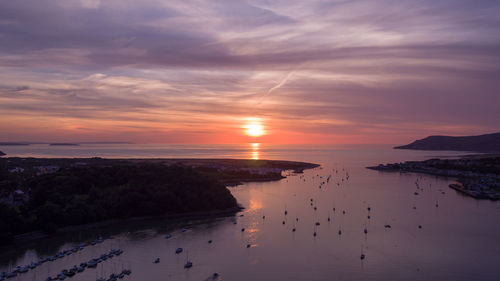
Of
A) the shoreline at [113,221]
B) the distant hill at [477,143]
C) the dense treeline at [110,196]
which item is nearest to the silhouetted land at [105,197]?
the dense treeline at [110,196]

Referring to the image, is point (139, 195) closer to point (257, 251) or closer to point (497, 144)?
point (257, 251)

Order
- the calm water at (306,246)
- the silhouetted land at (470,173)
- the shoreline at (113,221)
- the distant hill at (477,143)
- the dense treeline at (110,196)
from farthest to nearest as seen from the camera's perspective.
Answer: the distant hill at (477,143), the silhouetted land at (470,173), the dense treeline at (110,196), the shoreline at (113,221), the calm water at (306,246)

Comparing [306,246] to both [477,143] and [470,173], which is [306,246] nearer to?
[470,173]

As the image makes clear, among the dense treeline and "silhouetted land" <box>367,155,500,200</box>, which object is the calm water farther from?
"silhouetted land" <box>367,155,500,200</box>

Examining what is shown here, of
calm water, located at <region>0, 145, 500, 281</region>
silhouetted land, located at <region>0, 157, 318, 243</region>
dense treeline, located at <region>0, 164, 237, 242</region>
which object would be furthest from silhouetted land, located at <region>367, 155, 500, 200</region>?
dense treeline, located at <region>0, 164, 237, 242</region>

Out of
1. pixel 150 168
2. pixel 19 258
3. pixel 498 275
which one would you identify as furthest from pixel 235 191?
pixel 498 275

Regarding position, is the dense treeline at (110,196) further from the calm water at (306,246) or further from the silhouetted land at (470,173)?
the silhouetted land at (470,173)
